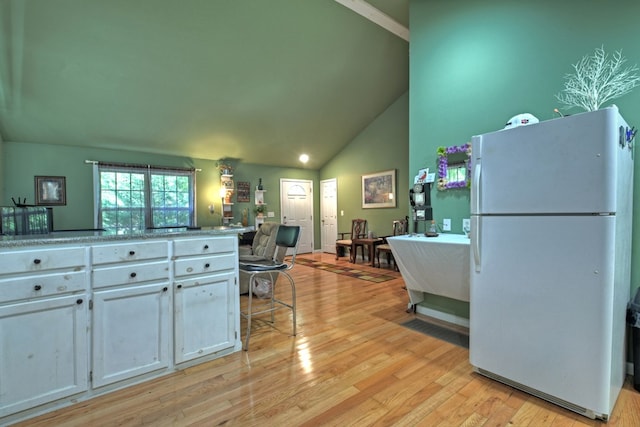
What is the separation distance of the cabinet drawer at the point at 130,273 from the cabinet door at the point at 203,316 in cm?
16

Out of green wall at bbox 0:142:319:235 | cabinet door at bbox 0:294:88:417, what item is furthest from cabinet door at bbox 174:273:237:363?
green wall at bbox 0:142:319:235

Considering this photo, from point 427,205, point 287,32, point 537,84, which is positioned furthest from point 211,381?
point 287,32

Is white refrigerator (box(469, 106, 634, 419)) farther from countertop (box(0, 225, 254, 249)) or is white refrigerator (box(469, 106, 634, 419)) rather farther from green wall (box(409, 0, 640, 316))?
countertop (box(0, 225, 254, 249))

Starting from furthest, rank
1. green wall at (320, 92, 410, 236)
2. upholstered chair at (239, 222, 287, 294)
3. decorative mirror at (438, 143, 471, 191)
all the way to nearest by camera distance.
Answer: green wall at (320, 92, 410, 236) → upholstered chair at (239, 222, 287, 294) → decorative mirror at (438, 143, 471, 191)

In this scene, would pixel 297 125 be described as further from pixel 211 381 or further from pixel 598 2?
pixel 211 381

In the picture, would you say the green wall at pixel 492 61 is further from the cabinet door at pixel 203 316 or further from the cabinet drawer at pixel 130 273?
the cabinet drawer at pixel 130 273

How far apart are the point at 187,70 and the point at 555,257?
15.7 feet

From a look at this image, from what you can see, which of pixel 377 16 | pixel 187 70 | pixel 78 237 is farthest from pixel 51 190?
pixel 377 16

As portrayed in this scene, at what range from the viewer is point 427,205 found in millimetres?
3213

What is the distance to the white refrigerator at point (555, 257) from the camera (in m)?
1.53

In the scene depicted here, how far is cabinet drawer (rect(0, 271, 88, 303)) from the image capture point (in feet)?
5.07

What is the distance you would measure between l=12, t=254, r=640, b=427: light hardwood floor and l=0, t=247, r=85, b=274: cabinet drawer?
0.83 meters

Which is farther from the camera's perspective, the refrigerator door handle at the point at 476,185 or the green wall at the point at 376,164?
the green wall at the point at 376,164

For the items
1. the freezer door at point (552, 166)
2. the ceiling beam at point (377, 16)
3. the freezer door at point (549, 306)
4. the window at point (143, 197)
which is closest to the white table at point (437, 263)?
the freezer door at point (549, 306)
